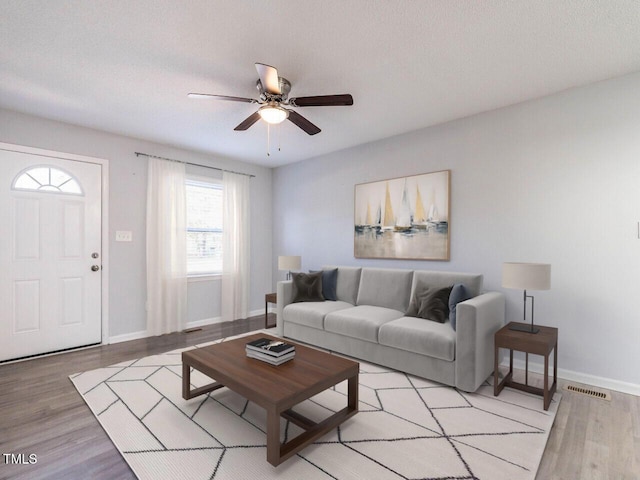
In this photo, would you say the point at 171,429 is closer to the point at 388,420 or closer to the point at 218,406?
the point at 218,406

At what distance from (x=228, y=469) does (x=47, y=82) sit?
3336 mm

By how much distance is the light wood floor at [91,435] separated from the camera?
5.56ft

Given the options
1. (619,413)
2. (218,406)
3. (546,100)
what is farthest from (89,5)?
(619,413)

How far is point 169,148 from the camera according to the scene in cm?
447

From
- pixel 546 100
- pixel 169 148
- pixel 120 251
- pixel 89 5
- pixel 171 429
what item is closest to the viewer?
pixel 89 5

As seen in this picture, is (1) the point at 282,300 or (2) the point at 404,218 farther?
(1) the point at 282,300

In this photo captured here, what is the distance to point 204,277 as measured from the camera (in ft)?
15.9

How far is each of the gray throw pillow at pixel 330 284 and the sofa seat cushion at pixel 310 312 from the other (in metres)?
0.15

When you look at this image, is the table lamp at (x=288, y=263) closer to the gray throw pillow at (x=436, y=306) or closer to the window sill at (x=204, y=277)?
the window sill at (x=204, y=277)

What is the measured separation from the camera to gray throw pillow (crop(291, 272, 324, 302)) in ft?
13.4

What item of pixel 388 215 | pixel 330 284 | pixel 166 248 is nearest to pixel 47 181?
pixel 166 248

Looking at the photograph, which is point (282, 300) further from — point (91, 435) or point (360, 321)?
point (91, 435)

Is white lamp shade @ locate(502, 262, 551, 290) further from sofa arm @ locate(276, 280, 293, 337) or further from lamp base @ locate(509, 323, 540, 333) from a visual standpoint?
sofa arm @ locate(276, 280, 293, 337)

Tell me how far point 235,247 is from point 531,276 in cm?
402
